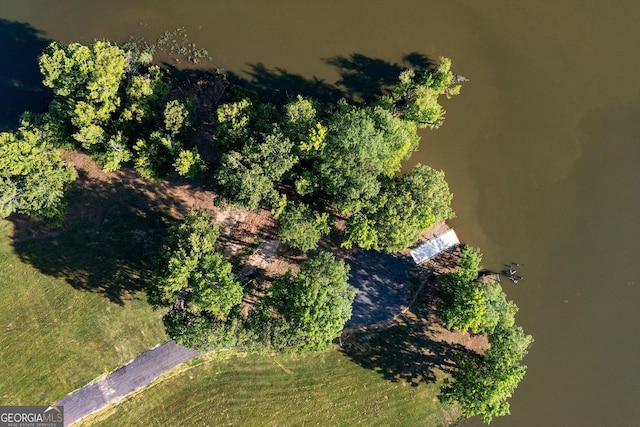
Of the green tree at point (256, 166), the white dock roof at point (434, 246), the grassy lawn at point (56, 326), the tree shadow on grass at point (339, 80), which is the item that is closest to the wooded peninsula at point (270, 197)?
the green tree at point (256, 166)

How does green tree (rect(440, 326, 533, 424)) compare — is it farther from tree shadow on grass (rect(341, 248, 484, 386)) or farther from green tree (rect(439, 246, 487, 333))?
tree shadow on grass (rect(341, 248, 484, 386))

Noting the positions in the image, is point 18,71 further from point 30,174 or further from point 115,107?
point 115,107

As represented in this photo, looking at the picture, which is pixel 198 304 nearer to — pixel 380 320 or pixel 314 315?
pixel 314 315

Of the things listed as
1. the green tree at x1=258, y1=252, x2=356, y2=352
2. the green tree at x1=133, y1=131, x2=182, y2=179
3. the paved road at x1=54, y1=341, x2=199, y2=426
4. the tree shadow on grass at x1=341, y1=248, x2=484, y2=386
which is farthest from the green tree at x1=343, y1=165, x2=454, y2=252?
the paved road at x1=54, y1=341, x2=199, y2=426

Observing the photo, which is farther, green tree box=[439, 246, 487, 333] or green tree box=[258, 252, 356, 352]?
green tree box=[439, 246, 487, 333]

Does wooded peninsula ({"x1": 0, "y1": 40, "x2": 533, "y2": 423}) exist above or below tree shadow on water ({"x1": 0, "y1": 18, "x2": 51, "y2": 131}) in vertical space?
below

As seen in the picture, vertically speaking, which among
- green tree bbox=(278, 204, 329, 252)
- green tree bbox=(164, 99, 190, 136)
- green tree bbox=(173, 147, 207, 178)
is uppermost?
green tree bbox=(164, 99, 190, 136)

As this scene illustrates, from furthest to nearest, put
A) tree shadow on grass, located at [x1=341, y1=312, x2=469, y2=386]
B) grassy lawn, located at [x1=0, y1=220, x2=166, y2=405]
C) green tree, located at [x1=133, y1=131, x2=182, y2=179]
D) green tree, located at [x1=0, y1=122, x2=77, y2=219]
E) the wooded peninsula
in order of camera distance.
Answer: tree shadow on grass, located at [x1=341, y1=312, x2=469, y2=386] < grassy lawn, located at [x1=0, y1=220, x2=166, y2=405] < green tree, located at [x1=133, y1=131, x2=182, y2=179] < green tree, located at [x1=0, y1=122, x2=77, y2=219] < the wooded peninsula

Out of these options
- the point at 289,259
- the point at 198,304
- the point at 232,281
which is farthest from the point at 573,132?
the point at 198,304
